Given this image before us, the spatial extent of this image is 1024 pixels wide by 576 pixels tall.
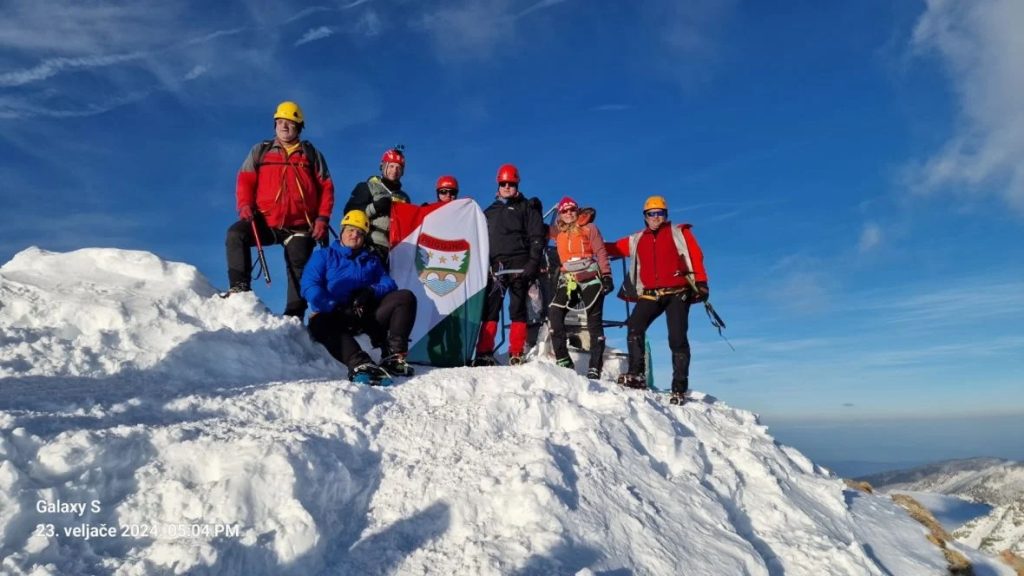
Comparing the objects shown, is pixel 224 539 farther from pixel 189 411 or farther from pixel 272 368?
pixel 272 368

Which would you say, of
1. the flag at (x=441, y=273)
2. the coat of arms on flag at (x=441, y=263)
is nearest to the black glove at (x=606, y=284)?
the flag at (x=441, y=273)

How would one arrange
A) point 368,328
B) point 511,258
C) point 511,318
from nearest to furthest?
point 368,328 → point 511,318 → point 511,258

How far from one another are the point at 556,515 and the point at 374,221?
5.61 meters

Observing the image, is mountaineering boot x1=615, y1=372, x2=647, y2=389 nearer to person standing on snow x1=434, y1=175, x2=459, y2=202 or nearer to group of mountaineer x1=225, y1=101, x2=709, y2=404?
group of mountaineer x1=225, y1=101, x2=709, y2=404

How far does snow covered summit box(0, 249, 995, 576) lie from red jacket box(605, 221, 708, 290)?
65.7 inches

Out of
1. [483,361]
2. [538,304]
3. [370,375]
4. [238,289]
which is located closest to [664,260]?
[483,361]

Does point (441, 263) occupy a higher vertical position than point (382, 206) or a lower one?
lower

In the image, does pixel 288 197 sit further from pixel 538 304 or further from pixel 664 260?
pixel 664 260

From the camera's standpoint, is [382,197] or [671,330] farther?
[382,197]

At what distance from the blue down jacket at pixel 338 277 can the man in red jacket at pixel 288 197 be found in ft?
1.99

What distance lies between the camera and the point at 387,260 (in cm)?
848

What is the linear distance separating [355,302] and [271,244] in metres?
1.40

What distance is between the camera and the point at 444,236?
8.80 meters

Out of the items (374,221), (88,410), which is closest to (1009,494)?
(374,221)
